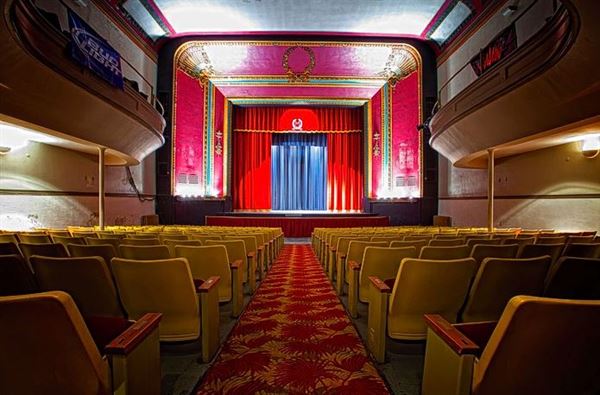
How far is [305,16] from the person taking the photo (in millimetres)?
10188

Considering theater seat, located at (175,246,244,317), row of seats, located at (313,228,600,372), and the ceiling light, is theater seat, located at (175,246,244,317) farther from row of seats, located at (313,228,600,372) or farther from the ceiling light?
the ceiling light

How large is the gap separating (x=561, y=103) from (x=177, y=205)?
10.4 m

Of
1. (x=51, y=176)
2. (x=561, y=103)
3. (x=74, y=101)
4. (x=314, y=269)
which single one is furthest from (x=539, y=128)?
(x=51, y=176)

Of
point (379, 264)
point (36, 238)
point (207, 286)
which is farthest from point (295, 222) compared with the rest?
point (207, 286)

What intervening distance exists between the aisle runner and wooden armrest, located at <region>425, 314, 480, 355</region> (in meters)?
0.65

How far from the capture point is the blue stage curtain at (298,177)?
1636cm

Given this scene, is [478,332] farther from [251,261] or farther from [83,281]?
[251,261]

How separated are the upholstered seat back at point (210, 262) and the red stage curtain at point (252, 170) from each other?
12.4 meters

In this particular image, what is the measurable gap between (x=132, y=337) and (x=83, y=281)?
3.15 feet

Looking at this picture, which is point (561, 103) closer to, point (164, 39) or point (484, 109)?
point (484, 109)

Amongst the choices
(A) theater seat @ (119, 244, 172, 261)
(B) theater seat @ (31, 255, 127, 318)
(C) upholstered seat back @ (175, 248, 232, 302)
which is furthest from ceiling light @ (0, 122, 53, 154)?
(B) theater seat @ (31, 255, 127, 318)

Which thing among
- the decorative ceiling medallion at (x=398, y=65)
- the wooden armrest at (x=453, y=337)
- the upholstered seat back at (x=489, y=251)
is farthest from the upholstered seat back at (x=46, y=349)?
the decorative ceiling medallion at (x=398, y=65)

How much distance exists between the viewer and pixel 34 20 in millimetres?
4316

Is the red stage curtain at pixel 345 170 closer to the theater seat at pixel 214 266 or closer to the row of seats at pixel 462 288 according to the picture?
the theater seat at pixel 214 266
